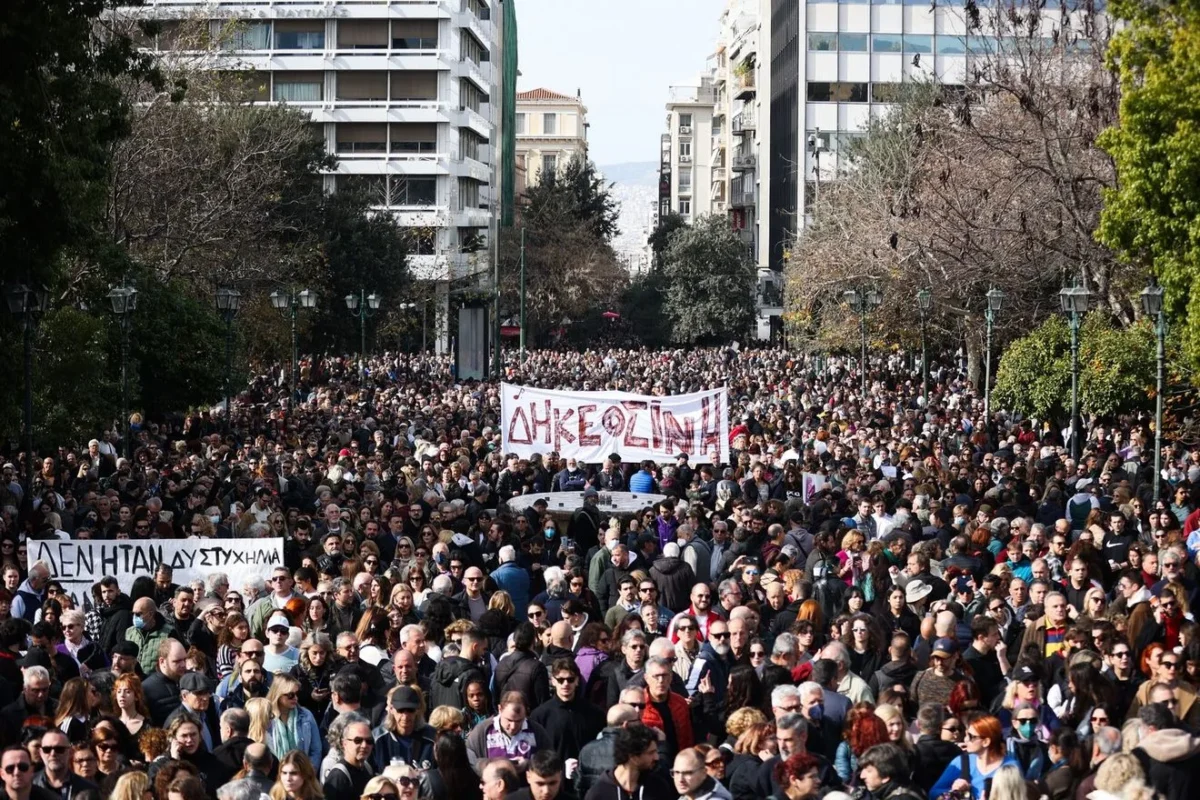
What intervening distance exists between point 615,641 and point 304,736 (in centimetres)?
254

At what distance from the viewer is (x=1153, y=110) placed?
24.9 m

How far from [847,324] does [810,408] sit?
17601mm

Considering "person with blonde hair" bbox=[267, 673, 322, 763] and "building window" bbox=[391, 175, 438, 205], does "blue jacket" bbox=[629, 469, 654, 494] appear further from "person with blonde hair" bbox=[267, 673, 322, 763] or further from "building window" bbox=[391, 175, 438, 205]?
"building window" bbox=[391, 175, 438, 205]

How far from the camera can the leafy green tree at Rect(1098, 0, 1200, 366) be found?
24.4 m

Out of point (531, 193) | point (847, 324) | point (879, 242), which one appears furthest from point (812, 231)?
point (531, 193)

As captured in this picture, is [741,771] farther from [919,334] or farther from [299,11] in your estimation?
[299,11]

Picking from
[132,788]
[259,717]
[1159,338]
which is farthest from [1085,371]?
[132,788]

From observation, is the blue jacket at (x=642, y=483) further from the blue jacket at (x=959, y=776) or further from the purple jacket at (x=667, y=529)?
the blue jacket at (x=959, y=776)

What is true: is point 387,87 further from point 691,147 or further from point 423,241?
point 691,147

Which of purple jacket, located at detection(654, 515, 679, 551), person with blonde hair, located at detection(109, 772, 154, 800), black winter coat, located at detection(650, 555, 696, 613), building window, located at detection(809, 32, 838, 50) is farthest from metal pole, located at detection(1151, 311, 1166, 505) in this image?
building window, located at detection(809, 32, 838, 50)

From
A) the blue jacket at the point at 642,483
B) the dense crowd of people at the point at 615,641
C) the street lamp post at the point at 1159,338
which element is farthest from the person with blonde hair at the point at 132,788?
the street lamp post at the point at 1159,338

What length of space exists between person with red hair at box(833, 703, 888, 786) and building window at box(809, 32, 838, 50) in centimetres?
7938

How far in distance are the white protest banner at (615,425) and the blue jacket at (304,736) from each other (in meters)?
14.2

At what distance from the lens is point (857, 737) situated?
8.58m
